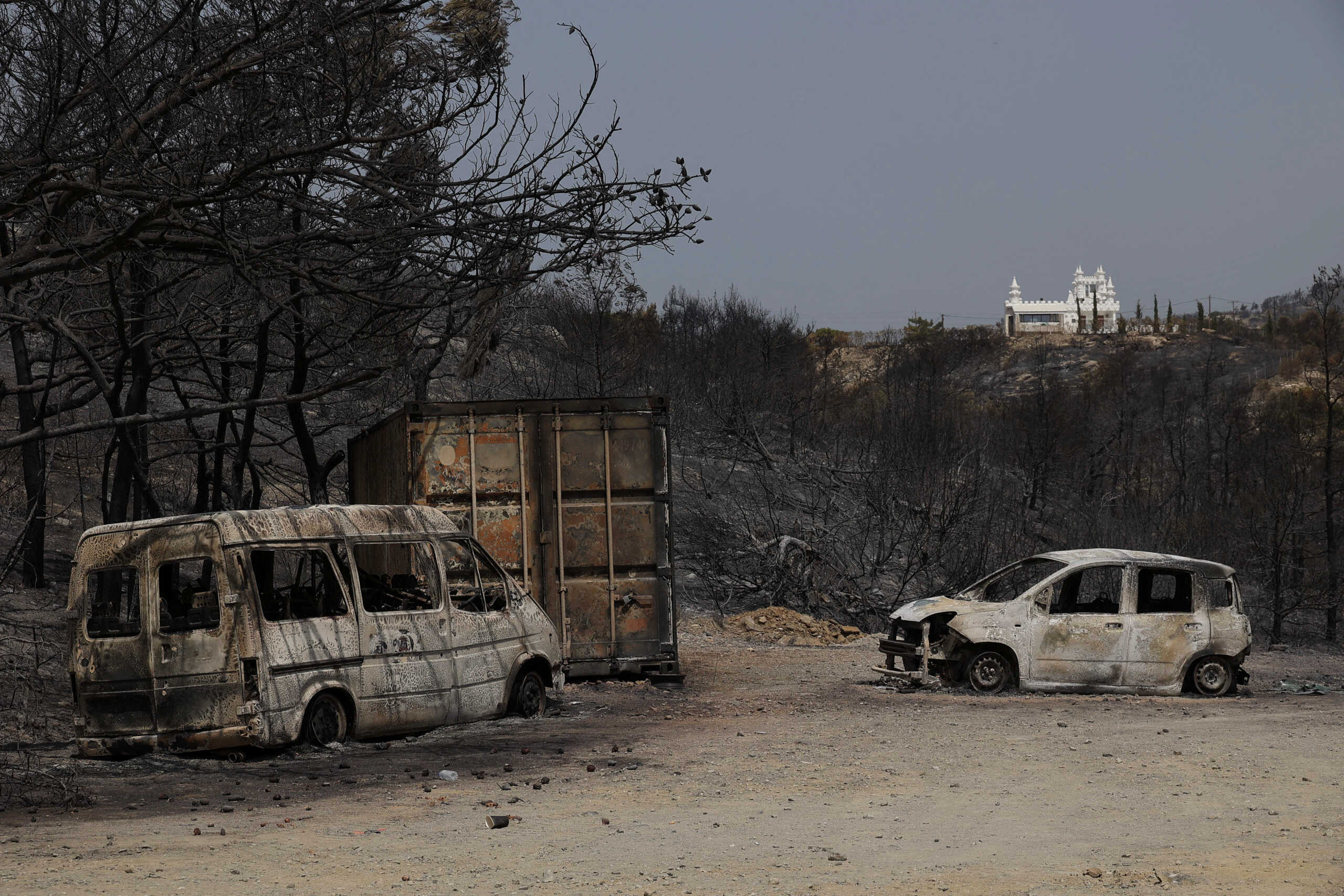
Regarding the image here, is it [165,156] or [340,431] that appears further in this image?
[340,431]

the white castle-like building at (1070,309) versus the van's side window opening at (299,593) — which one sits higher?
the white castle-like building at (1070,309)

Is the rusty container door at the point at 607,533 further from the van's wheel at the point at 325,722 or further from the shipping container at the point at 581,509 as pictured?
the van's wheel at the point at 325,722

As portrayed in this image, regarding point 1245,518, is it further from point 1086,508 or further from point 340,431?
point 340,431

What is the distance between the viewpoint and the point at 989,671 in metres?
15.4

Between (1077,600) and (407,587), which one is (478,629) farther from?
(1077,600)

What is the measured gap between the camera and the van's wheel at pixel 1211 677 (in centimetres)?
1566

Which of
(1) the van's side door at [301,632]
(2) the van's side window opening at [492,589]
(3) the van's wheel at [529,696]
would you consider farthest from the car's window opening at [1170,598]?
(1) the van's side door at [301,632]

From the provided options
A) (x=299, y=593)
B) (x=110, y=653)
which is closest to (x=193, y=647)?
(x=110, y=653)

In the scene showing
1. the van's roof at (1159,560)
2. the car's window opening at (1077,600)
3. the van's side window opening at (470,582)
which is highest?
the van's side window opening at (470,582)

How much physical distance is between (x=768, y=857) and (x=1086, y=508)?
1551 inches

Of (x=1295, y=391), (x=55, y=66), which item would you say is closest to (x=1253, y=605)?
(x=1295, y=391)

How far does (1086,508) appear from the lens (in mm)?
43875

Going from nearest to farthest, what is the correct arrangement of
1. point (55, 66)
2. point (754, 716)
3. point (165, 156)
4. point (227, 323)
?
point (55, 66) < point (165, 156) < point (754, 716) < point (227, 323)

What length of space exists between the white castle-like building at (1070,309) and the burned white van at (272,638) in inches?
6415
